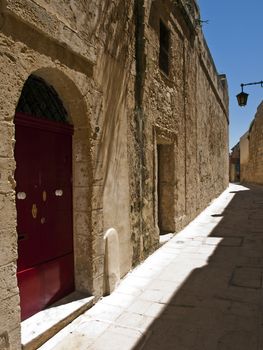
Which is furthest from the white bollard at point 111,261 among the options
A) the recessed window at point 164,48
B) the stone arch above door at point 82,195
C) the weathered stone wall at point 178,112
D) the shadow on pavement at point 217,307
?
the recessed window at point 164,48

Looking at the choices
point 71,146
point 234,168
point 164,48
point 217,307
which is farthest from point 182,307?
point 234,168

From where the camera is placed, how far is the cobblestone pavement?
2.65m

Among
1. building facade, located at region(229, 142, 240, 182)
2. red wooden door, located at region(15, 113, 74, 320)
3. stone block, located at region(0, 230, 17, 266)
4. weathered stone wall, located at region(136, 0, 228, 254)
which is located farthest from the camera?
building facade, located at region(229, 142, 240, 182)

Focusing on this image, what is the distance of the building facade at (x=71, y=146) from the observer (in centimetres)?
234

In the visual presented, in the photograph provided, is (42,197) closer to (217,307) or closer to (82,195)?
(82,195)

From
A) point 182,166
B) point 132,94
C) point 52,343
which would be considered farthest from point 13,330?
point 182,166

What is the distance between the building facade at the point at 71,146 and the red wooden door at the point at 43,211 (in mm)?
10

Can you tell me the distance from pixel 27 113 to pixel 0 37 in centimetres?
90

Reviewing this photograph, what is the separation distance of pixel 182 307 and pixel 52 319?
131 cm

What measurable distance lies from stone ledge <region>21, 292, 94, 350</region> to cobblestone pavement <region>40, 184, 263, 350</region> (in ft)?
0.21

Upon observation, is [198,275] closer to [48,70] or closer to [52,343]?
[52,343]

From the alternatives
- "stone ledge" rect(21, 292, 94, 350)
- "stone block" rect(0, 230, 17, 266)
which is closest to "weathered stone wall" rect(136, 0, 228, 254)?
"stone ledge" rect(21, 292, 94, 350)

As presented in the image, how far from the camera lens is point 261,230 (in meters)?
6.93

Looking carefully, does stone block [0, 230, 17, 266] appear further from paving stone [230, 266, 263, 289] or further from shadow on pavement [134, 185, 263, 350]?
paving stone [230, 266, 263, 289]
